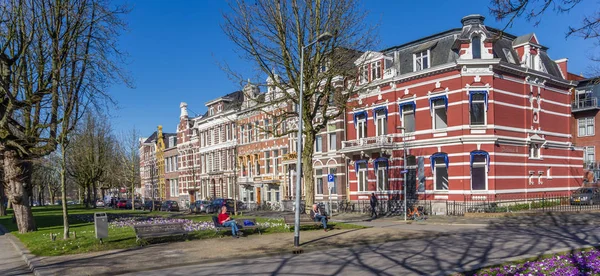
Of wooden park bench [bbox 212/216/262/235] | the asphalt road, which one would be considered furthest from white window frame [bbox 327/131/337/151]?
the asphalt road

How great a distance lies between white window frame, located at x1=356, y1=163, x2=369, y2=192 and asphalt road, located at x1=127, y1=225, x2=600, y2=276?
18049 millimetres

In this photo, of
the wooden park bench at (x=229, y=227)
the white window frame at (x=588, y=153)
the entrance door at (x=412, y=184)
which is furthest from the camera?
the white window frame at (x=588, y=153)

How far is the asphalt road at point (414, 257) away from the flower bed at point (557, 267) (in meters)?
0.98

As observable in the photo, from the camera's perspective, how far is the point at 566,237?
1681 cm

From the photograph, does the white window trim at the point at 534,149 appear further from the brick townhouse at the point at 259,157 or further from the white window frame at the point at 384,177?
the brick townhouse at the point at 259,157

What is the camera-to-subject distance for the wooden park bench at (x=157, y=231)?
54.7ft

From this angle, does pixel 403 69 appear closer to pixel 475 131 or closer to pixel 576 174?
pixel 475 131

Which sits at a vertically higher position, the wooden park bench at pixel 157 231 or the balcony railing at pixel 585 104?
the balcony railing at pixel 585 104

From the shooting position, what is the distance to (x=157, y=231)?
17234mm

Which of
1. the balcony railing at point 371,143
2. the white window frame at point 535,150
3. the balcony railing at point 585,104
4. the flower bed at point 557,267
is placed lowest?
the flower bed at point 557,267

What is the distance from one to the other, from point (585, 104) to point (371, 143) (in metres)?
23.7

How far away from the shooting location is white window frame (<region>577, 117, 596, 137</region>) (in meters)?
43.6

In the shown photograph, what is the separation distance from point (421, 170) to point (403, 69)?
760 centimetres

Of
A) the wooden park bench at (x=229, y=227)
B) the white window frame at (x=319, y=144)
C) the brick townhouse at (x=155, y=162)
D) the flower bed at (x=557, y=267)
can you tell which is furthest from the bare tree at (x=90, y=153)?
the flower bed at (x=557, y=267)
